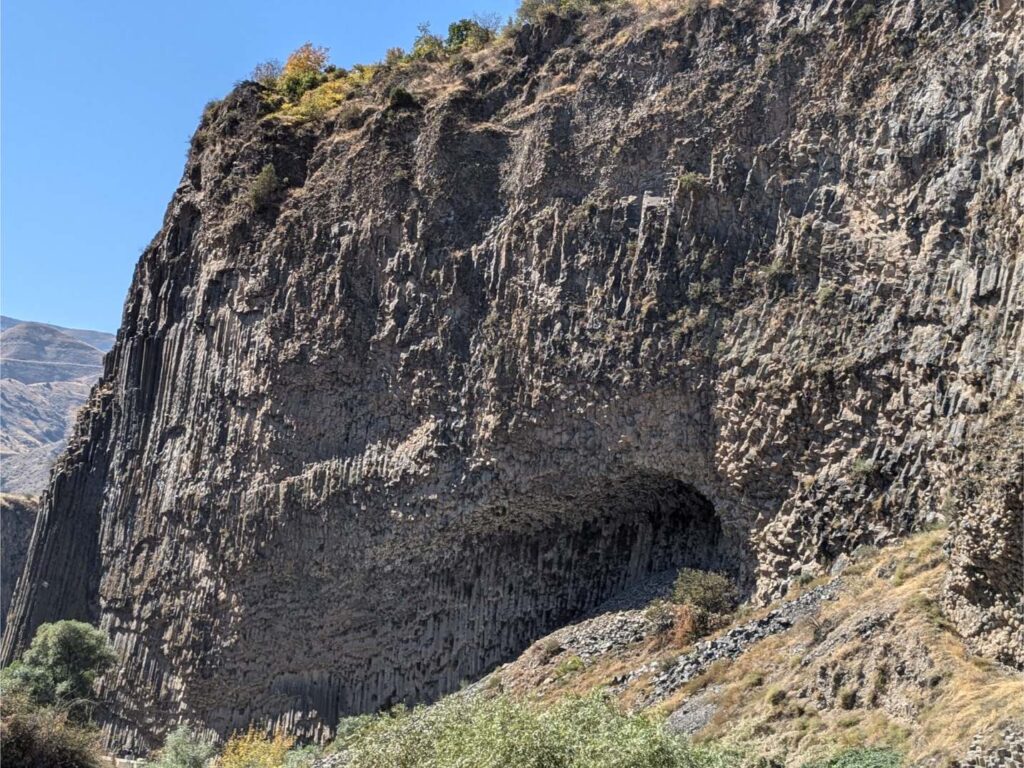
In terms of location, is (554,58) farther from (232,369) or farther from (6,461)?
(6,461)

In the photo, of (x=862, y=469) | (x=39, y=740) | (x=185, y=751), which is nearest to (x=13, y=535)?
(x=185, y=751)

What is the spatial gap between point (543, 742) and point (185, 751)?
18.1 meters

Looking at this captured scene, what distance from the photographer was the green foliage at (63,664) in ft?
98.6

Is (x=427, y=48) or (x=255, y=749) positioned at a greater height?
(x=427, y=48)

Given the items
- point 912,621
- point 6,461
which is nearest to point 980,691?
point 912,621

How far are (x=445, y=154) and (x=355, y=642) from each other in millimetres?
13556

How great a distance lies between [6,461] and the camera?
4604 inches

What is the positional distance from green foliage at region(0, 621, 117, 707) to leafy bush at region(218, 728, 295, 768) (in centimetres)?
469

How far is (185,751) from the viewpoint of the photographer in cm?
2733

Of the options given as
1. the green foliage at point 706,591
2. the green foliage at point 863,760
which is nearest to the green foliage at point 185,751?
the green foliage at point 706,591

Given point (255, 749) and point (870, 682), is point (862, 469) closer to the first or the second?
point (870, 682)

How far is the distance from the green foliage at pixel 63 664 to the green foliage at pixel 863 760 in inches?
897

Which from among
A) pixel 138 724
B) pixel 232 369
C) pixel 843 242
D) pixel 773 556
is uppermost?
pixel 843 242

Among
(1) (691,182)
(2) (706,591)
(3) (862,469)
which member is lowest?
(2) (706,591)
